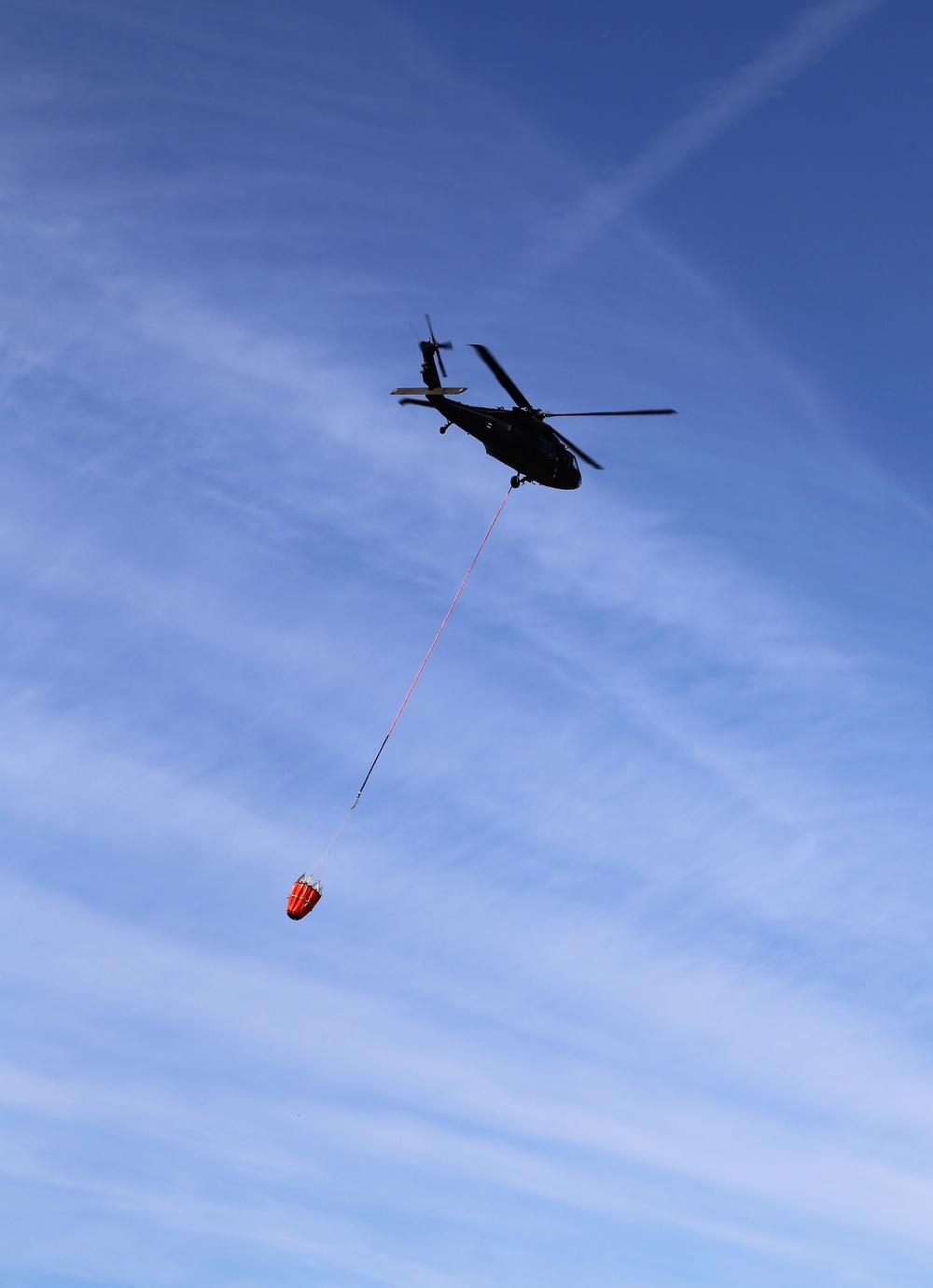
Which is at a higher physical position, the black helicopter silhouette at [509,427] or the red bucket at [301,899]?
the black helicopter silhouette at [509,427]

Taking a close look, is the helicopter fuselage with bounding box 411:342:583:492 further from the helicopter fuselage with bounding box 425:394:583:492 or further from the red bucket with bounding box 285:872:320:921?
the red bucket with bounding box 285:872:320:921

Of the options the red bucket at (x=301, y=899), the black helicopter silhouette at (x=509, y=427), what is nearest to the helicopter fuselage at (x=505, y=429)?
the black helicopter silhouette at (x=509, y=427)

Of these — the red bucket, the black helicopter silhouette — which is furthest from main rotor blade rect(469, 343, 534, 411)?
the red bucket

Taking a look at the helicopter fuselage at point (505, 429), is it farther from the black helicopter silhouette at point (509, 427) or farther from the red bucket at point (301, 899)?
the red bucket at point (301, 899)

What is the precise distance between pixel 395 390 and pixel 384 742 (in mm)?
21533

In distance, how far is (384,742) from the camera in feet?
A: 217

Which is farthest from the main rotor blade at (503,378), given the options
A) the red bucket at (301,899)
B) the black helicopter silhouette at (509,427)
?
the red bucket at (301,899)

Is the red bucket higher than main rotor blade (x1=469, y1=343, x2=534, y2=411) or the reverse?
the reverse

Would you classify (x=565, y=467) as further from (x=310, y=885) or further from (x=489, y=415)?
(x=310, y=885)

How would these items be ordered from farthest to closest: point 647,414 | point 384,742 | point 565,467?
point 565,467, point 647,414, point 384,742

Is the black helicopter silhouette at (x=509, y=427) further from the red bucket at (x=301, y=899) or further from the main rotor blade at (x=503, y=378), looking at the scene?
the red bucket at (x=301, y=899)

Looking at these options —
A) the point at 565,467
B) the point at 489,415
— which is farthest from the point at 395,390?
the point at 565,467

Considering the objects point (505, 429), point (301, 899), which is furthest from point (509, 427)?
point (301, 899)

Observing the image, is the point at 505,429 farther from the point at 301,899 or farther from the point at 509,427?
the point at 301,899
